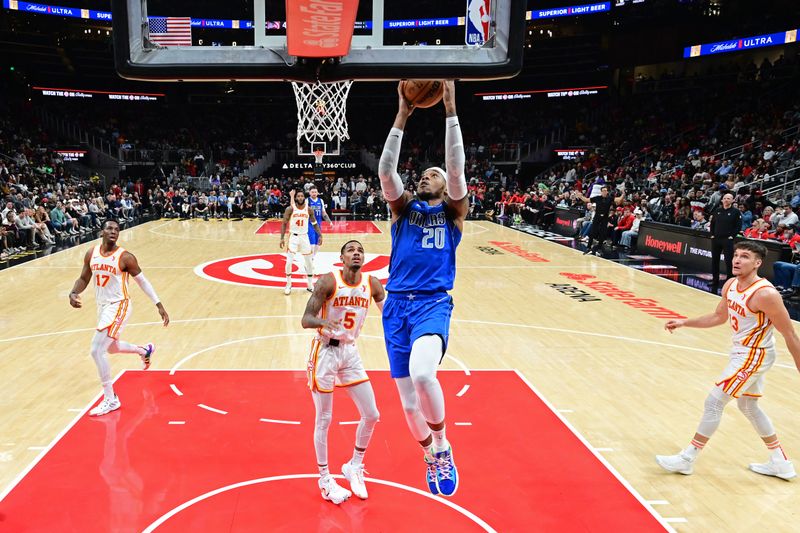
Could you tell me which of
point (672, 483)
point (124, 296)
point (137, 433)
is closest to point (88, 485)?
point (137, 433)

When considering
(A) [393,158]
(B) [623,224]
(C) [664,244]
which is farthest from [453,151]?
(B) [623,224]

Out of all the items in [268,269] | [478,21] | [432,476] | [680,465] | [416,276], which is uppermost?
[478,21]

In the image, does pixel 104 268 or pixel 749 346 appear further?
pixel 104 268

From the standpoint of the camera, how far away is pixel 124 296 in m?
6.12

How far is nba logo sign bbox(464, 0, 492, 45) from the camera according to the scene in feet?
14.1

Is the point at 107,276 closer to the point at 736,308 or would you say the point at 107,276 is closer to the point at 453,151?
the point at 453,151

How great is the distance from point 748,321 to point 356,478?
3065 millimetres

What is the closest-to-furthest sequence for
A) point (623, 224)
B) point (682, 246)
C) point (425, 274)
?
point (425, 274), point (682, 246), point (623, 224)

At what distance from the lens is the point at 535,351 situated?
819cm

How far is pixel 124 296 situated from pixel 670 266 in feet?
42.6

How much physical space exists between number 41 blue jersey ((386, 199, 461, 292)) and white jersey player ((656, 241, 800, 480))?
2235mm

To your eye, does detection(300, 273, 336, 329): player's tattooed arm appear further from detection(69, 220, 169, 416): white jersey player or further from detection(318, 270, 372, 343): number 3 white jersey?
detection(69, 220, 169, 416): white jersey player

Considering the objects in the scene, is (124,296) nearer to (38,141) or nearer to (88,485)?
(88,485)

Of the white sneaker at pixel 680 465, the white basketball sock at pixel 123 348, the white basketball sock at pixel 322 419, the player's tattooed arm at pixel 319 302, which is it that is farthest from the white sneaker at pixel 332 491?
the white basketball sock at pixel 123 348
